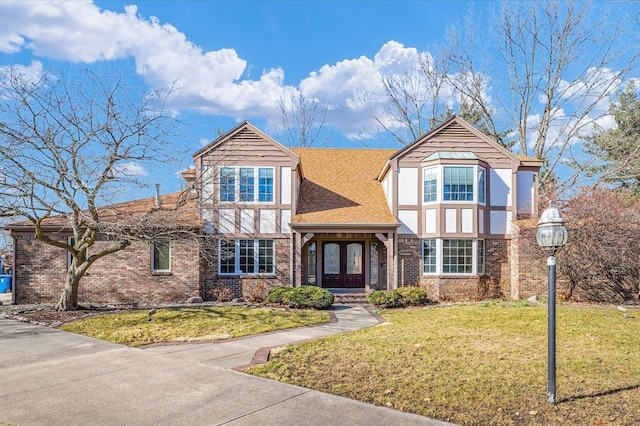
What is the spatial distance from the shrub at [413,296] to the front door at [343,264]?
3690 mm

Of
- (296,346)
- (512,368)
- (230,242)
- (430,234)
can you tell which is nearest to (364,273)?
(430,234)

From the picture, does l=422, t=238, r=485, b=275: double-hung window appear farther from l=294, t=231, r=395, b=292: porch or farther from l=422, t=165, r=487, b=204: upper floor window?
l=294, t=231, r=395, b=292: porch

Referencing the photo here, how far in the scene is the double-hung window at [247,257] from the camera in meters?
17.4

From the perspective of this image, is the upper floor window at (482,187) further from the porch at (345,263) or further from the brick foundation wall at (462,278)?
the porch at (345,263)

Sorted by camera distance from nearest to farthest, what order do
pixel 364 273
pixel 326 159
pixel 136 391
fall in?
pixel 136 391 < pixel 364 273 < pixel 326 159

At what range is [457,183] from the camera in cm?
1734

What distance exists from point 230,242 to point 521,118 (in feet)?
68.7

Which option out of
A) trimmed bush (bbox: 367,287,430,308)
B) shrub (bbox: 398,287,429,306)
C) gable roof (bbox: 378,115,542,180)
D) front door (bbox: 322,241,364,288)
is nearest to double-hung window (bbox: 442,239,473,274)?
shrub (bbox: 398,287,429,306)

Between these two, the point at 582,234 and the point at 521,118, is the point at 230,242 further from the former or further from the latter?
the point at 521,118

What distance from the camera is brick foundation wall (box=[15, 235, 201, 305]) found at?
53.3ft

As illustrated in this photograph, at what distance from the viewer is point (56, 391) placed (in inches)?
247

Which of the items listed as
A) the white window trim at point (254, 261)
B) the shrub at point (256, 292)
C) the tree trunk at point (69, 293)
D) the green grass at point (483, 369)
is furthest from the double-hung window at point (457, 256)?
the tree trunk at point (69, 293)

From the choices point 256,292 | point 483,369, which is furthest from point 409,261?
point 483,369

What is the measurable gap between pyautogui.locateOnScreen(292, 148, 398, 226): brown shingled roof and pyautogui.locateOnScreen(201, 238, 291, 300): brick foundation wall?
211cm
